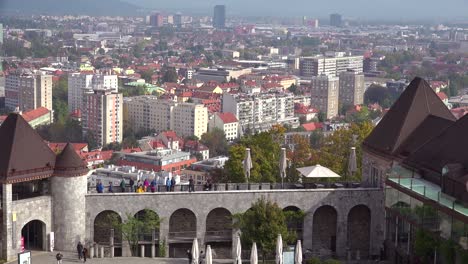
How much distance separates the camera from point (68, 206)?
33344mm

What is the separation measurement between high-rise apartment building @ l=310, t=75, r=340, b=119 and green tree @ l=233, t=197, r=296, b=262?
123743mm

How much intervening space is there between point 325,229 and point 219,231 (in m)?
4.26

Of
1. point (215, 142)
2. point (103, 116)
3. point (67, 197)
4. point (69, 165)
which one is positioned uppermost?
point (69, 165)

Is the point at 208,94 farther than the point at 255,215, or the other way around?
the point at 208,94

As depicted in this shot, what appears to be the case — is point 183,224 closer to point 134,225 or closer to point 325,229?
point 134,225

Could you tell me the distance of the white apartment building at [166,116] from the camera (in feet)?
412

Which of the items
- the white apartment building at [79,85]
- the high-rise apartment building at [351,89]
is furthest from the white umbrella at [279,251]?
the high-rise apartment building at [351,89]

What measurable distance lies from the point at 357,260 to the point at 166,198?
7.66 metres

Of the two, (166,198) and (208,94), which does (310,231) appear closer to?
(166,198)

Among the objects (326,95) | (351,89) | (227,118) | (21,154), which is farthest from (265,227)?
(351,89)

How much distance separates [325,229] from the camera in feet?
118

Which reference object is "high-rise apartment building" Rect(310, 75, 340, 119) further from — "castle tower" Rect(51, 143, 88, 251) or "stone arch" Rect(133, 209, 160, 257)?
"castle tower" Rect(51, 143, 88, 251)

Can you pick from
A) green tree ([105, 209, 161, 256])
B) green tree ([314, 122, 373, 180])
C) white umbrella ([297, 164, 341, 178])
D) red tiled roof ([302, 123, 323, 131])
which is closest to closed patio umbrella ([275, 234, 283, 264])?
green tree ([105, 209, 161, 256])

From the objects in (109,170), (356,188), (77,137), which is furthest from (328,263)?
(77,137)
